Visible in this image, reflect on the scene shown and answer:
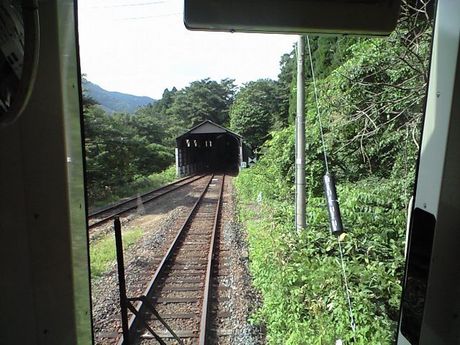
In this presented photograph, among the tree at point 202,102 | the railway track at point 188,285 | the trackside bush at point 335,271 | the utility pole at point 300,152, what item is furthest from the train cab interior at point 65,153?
the utility pole at point 300,152

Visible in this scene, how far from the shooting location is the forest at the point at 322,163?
168cm

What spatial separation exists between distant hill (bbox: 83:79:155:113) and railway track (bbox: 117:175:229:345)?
711mm

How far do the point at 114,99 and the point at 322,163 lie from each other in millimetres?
4509

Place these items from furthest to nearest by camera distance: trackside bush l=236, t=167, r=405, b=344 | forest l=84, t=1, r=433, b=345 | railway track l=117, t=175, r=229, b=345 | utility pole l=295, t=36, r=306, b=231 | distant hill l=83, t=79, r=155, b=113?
utility pole l=295, t=36, r=306, b=231 → trackside bush l=236, t=167, r=405, b=344 → railway track l=117, t=175, r=229, b=345 → forest l=84, t=1, r=433, b=345 → distant hill l=83, t=79, r=155, b=113

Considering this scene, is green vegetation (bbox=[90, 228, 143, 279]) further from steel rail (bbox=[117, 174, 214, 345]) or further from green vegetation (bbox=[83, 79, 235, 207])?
steel rail (bbox=[117, 174, 214, 345])

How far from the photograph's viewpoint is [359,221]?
412 cm

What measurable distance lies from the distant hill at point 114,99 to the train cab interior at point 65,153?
0.17m

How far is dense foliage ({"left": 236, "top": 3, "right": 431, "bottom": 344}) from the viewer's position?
3043 mm

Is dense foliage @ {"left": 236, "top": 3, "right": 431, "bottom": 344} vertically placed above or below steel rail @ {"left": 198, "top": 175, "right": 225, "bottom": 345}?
above

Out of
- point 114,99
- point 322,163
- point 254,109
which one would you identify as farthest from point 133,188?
point 322,163

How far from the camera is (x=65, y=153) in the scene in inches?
40.4

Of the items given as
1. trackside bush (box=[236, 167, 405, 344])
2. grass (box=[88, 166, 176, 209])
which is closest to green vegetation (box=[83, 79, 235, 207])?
grass (box=[88, 166, 176, 209])

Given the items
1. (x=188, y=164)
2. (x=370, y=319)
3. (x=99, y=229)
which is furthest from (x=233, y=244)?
(x=99, y=229)

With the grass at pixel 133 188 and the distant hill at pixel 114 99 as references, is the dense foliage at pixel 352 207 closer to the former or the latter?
the grass at pixel 133 188
